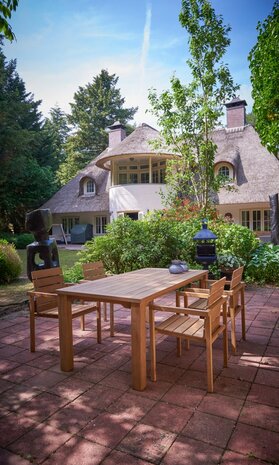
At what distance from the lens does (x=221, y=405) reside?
8.38ft

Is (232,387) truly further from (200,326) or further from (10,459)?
(10,459)

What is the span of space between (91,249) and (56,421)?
5859mm

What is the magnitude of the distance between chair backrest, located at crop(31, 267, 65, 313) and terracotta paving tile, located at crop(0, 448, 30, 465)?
6.16ft

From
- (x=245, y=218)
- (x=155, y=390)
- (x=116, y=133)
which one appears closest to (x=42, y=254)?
(x=155, y=390)

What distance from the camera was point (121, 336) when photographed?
4.23 m

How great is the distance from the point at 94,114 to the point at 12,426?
3524 centimetres

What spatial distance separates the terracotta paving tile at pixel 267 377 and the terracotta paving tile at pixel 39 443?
1.82m

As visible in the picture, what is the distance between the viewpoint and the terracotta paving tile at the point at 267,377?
2.90 m

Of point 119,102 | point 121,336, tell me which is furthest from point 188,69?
point 119,102

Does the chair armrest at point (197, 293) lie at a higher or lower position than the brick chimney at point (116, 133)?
lower

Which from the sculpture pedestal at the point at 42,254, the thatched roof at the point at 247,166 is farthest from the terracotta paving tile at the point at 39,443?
the thatched roof at the point at 247,166

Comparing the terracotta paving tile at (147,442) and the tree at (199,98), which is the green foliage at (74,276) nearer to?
the tree at (199,98)

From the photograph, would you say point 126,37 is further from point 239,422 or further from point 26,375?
point 239,422

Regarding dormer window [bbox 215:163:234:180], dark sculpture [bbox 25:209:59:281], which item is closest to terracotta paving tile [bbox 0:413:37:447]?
dark sculpture [bbox 25:209:59:281]
